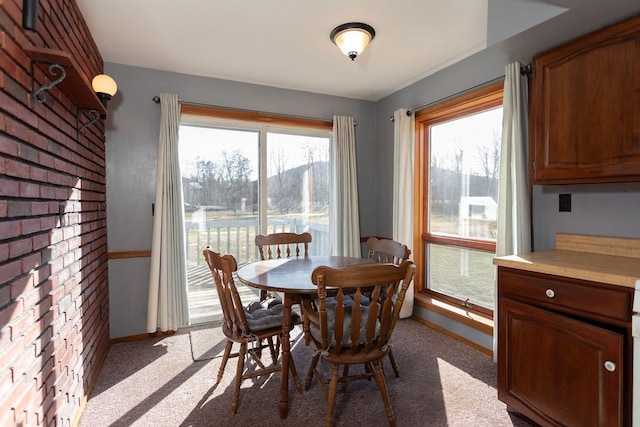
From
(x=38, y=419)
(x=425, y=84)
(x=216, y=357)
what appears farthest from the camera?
(x=425, y=84)

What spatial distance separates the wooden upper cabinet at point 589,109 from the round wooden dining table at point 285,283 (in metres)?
1.44

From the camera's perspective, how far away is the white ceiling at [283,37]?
7.07 feet

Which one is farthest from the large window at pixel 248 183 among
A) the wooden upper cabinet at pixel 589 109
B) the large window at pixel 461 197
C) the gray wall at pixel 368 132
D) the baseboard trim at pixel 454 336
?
the wooden upper cabinet at pixel 589 109

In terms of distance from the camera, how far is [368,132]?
13.4 feet

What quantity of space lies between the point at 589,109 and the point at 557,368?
1.35 metres

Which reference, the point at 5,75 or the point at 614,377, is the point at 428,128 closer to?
the point at 614,377

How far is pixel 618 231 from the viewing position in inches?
76.9

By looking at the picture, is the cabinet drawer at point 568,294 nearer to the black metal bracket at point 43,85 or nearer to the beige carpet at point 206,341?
the beige carpet at point 206,341

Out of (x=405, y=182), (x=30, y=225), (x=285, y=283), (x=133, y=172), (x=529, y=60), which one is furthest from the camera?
(x=405, y=182)

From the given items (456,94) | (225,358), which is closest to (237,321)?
(225,358)

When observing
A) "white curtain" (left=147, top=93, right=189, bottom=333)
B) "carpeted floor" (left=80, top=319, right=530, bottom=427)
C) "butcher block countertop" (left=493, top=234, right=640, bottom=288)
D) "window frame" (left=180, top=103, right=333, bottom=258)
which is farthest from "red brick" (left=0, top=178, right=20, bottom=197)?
"butcher block countertop" (left=493, top=234, right=640, bottom=288)

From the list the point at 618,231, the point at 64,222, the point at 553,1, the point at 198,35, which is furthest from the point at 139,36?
the point at 618,231

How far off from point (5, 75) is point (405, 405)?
247 centimetres

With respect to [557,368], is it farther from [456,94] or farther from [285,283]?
[456,94]
